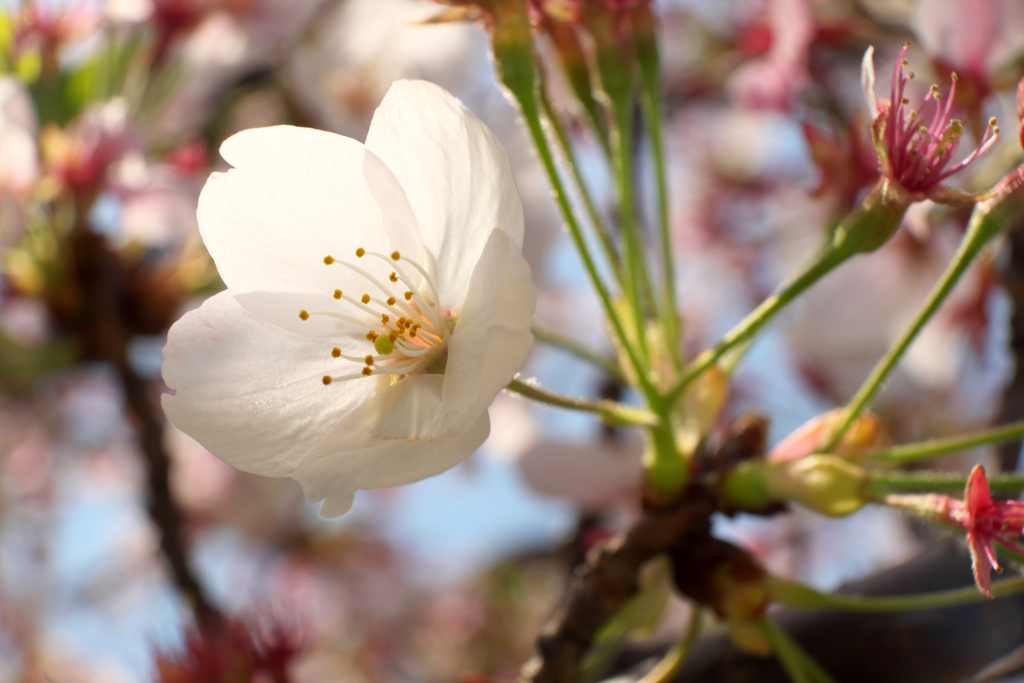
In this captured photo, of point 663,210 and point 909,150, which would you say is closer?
point 909,150

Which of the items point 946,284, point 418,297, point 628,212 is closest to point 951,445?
point 946,284

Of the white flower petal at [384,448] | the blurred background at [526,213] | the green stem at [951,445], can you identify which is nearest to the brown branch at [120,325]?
the blurred background at [526,213]

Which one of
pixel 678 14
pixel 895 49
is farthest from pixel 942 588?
pixel 678 14

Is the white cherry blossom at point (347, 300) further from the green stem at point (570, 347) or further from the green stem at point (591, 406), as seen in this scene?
the green stem at point (570, 347)

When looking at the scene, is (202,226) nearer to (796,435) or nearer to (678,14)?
(796,435)

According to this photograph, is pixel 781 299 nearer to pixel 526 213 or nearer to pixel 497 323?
pixel 497 323

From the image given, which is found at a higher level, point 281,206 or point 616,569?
point 281,206

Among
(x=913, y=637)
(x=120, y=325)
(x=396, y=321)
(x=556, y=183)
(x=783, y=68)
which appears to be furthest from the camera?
(x=120, y=325)

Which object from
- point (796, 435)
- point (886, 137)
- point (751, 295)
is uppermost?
point (886, 137)
